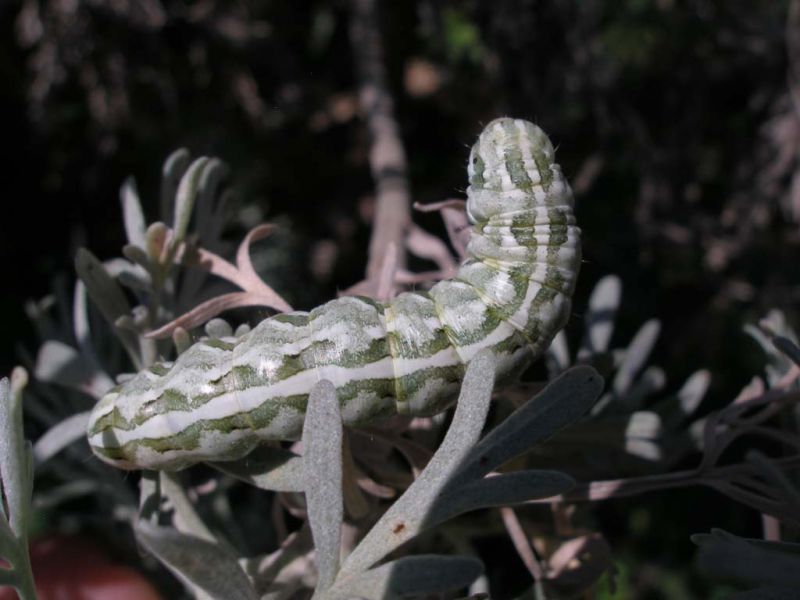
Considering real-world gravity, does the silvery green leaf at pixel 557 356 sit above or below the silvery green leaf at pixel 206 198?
below

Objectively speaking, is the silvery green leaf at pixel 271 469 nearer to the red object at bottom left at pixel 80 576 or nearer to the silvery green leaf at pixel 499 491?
the silvery green leaf at pixel 499 491

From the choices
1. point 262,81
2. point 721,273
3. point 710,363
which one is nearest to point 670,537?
point 710,363

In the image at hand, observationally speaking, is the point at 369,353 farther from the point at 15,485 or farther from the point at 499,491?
the point at 15,485

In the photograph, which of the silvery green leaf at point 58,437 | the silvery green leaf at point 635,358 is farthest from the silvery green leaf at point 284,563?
the silvery green leaf at point 635,358

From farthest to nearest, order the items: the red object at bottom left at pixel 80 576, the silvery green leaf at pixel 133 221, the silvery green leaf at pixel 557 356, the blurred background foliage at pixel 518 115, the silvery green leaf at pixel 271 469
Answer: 1. the blurred background foliage at pixel 518 115
2. the red object at bottom left at pixel 80 576
3. the silvery green leaf at pixel 557 356
4. the silvery green leaf at pixel 133 221
5. the silvery green leaf at pixel 271 469

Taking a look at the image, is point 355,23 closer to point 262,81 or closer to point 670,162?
point 262,81

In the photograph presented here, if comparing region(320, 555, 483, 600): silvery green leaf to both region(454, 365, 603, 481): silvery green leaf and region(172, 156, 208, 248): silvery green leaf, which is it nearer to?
region(454, 365, 603, 481): silvery green leaf

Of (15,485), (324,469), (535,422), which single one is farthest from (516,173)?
(15,485)
